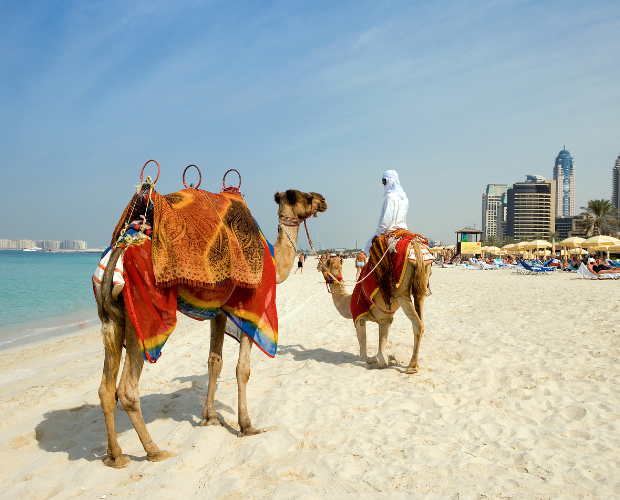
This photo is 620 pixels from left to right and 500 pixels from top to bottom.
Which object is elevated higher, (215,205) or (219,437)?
(215,205)

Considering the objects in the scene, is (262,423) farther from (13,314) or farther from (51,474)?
(13,314)

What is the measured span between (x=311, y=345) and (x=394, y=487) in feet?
19.0

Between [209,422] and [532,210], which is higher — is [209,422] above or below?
below

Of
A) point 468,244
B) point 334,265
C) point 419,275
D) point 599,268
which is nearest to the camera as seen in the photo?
point 419,275

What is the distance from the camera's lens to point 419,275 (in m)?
6.56

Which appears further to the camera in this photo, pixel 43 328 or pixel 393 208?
pixel 43 328

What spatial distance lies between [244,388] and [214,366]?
55cm

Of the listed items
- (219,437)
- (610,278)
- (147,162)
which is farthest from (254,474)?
(610,278)

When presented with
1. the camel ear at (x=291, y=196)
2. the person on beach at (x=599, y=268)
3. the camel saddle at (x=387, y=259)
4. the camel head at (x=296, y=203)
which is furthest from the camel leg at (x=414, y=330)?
the person on beach at (x=599, y=268)

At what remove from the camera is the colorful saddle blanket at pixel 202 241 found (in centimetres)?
389

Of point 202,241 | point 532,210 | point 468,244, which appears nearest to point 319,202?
point 202,241

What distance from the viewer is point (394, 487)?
3.22 meters

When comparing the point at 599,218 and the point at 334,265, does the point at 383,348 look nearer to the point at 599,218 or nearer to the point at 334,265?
the point at 334,265

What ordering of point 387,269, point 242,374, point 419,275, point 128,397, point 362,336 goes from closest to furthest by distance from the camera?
point 128,397 < point 242,374 < point 419,275 < point 387,269 < point 362,336
